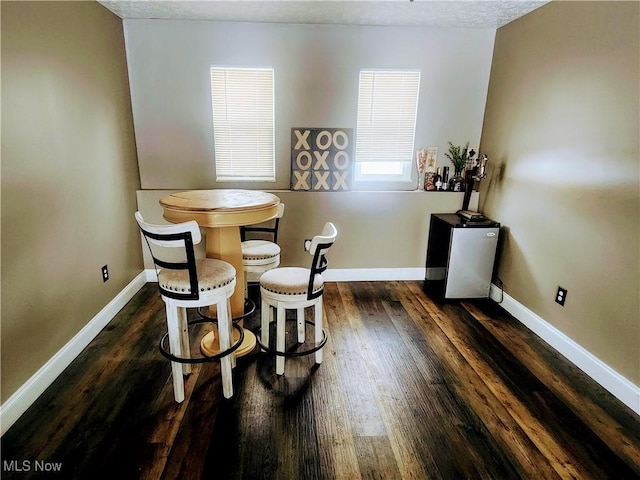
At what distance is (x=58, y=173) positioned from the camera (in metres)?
2.23

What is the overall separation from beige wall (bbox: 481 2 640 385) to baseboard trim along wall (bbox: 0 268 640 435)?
0.20ft

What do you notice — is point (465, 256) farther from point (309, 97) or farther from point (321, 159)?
point (309, 97)

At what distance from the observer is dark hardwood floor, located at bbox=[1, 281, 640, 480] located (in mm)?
1626

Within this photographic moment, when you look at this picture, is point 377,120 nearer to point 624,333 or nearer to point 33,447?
point 624,333

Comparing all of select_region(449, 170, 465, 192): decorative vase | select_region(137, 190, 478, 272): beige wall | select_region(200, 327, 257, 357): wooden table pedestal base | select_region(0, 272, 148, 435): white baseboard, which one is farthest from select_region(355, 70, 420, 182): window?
select_region(0, 272, 148, 435): white baseboard

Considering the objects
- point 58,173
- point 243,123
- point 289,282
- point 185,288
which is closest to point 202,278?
point 185,288

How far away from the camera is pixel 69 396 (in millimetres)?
2014

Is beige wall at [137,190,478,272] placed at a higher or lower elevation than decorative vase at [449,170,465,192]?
lower

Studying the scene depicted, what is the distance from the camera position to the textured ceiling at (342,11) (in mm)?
2693

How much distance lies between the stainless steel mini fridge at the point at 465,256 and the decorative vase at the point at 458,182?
14.2 inches

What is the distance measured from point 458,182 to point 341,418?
8.37 feet

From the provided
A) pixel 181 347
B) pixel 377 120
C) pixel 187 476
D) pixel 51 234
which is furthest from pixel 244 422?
pixel 377 120

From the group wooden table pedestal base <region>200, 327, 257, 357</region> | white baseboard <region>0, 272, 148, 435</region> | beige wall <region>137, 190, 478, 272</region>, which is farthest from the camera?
beige wall <region>137, 190, 478, 272</region>

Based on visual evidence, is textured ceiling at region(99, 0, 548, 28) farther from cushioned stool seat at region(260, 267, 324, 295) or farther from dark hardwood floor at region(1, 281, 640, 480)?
dark hardwood floor at region(1, 281, 640, 480)
